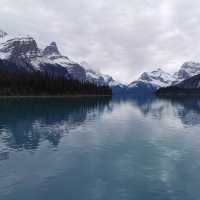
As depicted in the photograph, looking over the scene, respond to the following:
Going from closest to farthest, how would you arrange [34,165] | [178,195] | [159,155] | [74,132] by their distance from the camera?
[178,195] < [34,165] < [159,155] < [74,132]

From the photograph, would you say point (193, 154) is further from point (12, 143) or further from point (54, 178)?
point (12, 143)

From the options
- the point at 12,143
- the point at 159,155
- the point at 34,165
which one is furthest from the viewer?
the point at 12,143

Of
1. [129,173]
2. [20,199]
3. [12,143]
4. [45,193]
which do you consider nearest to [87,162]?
[129,173]

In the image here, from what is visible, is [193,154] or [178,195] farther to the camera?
[193,154]

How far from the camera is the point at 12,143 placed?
3581 cm

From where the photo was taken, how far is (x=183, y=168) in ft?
87.3

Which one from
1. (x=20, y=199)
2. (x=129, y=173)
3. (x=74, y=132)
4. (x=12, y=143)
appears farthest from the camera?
(x=74, y=132)

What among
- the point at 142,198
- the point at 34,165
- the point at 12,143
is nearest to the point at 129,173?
the point at 142,198

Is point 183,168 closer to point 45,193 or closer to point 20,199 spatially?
point 45,193

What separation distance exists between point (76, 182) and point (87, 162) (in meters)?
5.83

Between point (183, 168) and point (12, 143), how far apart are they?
25.2 metres

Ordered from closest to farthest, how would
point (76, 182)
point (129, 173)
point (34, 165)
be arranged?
point (76, 182) → point (129, 173) → point (34, 165)

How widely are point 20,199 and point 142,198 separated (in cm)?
1012

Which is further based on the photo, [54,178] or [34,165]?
[34,165]
